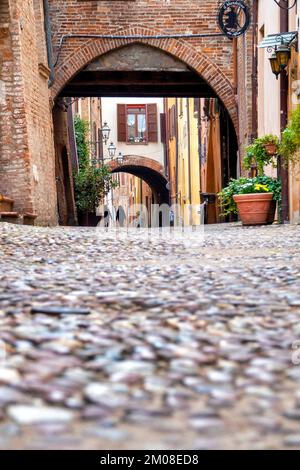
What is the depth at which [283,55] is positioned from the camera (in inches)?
548

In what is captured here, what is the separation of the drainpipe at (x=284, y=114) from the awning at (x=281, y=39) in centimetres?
40

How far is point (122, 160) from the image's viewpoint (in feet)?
126

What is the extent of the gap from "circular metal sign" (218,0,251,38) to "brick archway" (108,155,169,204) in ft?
62.7

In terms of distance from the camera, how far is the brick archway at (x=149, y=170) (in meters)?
39.2

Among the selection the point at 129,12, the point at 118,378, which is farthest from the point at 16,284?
the point at 129,12

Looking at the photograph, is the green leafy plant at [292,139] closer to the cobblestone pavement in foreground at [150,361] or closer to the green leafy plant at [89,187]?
the cobblestone pavement in foreground at [150,361]

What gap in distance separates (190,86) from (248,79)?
397 centimetres

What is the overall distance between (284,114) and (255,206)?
187 centimetres

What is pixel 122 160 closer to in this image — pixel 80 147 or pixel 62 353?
pixel 80 147

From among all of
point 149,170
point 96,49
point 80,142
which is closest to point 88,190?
point 80,142

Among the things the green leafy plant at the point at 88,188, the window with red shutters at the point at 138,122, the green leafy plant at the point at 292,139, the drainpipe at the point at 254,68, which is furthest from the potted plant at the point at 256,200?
the window with red shutters at the point at 138,122

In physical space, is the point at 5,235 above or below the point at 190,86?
below

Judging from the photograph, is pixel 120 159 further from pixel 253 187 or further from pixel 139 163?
pixel 253 187

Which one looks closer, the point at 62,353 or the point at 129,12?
the point at 62,353
